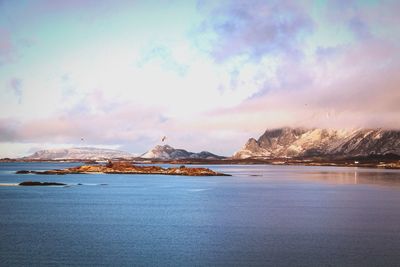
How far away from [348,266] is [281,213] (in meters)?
23.1

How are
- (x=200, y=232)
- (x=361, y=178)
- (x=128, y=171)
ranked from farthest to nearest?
(x=128, y=171), (x=361, y=178), (x=200, y=232)

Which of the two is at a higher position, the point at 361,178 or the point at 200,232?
the point at 361,178

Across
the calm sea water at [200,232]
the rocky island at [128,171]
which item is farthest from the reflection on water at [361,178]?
the calm sea water at [200,232]

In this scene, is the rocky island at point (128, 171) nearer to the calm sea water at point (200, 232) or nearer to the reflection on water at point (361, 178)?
the reflection on water at point (361, 178)

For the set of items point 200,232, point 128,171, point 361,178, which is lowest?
point 200,232

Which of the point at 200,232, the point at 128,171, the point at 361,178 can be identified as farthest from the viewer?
the point at 128,171

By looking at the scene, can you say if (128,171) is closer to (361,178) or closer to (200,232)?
(361,178)

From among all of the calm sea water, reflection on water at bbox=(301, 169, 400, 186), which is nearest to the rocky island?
reflection on water at bbox=(301, 169, 400, 186)

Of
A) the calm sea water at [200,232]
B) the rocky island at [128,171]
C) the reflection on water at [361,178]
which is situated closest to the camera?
the calm sea water at [200,232]

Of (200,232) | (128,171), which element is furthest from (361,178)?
(200,232)

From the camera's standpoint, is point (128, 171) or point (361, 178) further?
point (128, 171)

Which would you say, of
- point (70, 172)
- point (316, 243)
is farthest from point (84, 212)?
point (70, 172)

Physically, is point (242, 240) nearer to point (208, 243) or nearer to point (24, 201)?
point (208, 243)

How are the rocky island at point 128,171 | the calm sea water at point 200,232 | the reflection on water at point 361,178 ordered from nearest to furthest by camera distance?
the calm sea water at point 200,232, the reflection on water at point 361,178, the rocky island at point 128,171
